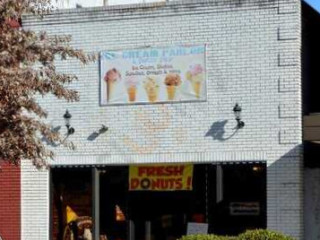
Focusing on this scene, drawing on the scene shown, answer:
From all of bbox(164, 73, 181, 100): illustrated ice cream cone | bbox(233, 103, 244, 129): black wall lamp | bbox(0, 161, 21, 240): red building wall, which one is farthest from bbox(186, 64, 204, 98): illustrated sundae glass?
bbox(0, 161, 21, 240): red building wall

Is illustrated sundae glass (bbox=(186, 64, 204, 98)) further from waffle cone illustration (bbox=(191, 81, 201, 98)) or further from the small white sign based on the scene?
the small white sign

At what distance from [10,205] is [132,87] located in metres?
3.43

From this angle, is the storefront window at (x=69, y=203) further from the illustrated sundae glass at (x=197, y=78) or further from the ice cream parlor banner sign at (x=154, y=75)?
the illustrated sundae glass at (x=197, y=78)

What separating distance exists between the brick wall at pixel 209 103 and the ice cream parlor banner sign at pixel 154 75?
15 centimetres

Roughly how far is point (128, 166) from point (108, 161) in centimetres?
40

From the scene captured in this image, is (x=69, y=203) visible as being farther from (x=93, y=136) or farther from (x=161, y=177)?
(x=161, y=177)

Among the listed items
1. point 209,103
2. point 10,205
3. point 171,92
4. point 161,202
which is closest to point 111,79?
point 171,92

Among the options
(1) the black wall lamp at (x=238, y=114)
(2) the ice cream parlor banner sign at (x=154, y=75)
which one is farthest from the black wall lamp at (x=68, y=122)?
(1) the black wall lamp at (x=238, y=114)

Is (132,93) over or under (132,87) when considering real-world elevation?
under

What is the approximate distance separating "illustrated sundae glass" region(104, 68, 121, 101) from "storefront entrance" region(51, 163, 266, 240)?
146cm

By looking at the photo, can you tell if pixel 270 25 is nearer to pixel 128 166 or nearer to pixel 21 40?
pixel 128 166

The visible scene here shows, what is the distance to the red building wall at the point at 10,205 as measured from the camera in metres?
17.4

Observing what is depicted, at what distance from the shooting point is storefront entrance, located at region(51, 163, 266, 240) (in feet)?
53.0

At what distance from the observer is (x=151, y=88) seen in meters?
16.7
